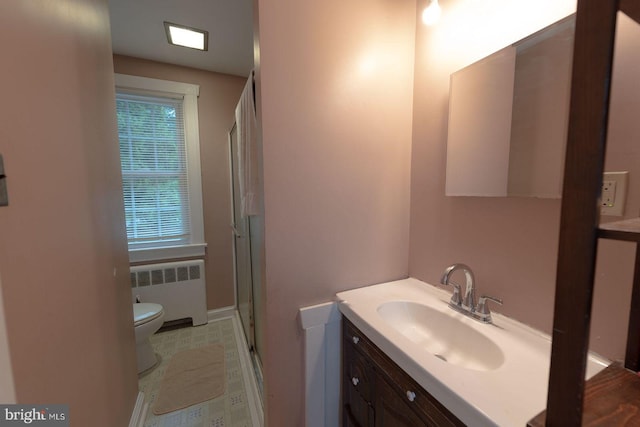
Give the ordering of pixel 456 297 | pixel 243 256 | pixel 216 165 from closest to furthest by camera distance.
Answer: pixel 456 297
pixel 243 256
pixel 216 165

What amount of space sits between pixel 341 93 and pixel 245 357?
2022mm

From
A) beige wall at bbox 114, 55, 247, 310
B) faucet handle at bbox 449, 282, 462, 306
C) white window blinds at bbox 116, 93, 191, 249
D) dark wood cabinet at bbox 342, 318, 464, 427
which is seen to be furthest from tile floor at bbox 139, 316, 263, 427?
faucet handle at bbox 449, 282, 462, 306

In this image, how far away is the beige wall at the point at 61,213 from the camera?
591mm

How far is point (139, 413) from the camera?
142 cm

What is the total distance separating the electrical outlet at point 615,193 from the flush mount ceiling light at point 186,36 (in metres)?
2.29

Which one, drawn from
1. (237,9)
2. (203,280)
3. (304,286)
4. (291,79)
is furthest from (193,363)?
(237,9)

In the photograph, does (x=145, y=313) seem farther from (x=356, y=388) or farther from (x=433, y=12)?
(x=433, y=12)

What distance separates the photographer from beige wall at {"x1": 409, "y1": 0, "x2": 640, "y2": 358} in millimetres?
642

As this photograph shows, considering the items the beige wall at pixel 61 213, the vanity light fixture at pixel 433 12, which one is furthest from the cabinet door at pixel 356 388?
the vanity light fixture at pixel 433 12

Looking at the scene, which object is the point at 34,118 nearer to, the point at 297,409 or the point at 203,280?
the point at 297,409

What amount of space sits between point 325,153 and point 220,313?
89.0 inches

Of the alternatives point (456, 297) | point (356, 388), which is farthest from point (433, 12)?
point (356, 388)

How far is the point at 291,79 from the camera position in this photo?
99 cm

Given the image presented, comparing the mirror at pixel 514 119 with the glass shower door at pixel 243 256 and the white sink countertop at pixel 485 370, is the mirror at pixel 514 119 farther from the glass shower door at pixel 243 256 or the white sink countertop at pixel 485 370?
the glass shower door at pixel 243 256
